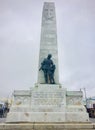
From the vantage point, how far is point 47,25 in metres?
13.2

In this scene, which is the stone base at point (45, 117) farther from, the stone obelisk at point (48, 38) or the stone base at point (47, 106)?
the stone obelisk at point (48, 38)

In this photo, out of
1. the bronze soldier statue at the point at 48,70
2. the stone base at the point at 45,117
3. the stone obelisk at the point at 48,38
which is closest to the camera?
the stone base at the point at 45,117

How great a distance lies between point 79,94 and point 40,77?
2.88 m

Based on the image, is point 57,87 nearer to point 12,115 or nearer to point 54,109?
point 54,109

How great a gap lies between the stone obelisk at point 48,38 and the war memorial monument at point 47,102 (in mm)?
69

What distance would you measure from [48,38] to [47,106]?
5.18 meters

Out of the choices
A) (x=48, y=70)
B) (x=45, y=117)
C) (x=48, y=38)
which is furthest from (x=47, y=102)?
(x=48, y=38)

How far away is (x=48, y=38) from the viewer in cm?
1273

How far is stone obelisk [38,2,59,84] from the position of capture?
12.2 m

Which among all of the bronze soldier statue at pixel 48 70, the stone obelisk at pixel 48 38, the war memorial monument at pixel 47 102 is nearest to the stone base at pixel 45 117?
the war memorial monument at pixel 47 102

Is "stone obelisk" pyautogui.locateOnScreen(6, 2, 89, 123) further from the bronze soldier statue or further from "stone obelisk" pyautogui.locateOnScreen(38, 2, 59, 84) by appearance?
"stone obelisk" pyautogui.locateOnScreen(38, 2, 59, 84)

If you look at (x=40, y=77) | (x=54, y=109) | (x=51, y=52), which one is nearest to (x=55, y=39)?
(x=51, y=52)

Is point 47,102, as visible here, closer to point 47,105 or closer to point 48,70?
point 47,105

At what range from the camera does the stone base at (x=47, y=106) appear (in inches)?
381
